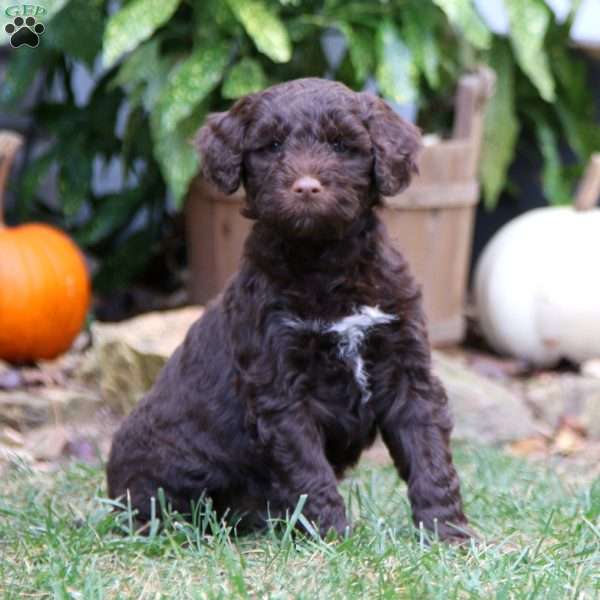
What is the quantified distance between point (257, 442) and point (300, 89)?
0.96 m

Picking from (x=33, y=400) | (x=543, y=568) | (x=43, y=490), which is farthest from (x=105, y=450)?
(x=543, y=568)

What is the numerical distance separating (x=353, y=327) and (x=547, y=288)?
10.6 ft

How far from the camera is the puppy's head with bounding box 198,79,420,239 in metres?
3.12

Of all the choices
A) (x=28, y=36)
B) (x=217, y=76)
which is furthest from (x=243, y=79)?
(x=28, y=36)

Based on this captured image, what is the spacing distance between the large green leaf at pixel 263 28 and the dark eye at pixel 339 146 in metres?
2.39

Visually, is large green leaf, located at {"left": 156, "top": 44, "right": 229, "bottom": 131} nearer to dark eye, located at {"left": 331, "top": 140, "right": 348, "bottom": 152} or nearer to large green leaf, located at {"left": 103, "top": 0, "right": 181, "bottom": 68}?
large green leaf, located at {"left": 103, "top": 0, "right": 181, "bottom": 68}

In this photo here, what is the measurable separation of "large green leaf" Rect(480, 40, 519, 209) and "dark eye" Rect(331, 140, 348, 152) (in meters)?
3.68

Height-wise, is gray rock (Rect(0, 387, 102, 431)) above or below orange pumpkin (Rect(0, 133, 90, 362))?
below

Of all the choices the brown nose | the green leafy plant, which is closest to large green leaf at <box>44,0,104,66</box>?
the green leafy plant

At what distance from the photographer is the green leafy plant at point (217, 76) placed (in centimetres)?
576

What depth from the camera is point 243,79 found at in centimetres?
575

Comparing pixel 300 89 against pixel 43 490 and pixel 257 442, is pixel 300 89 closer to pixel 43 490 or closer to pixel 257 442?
pixel 257 442

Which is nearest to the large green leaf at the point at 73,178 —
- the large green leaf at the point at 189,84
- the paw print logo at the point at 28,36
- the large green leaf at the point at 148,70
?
the paw print logo at the point at 28,36

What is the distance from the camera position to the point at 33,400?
5.34m
